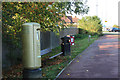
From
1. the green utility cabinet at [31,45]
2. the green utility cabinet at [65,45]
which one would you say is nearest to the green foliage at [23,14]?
the green utility cabinet at [31,45]

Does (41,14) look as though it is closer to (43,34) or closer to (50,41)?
(43,34)

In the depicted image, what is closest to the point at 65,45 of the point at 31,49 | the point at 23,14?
the point at 23,14

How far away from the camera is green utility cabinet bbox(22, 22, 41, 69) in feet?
17.2

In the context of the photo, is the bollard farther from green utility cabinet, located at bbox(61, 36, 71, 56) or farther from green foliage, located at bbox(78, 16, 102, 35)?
green foliage, located at bbox(78, 16, 102, 35)

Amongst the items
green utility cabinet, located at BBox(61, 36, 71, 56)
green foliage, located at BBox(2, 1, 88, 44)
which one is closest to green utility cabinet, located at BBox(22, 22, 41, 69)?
green foliage, located at BBox(2, 1, 88, 44)

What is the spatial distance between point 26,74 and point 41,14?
3.73 meters

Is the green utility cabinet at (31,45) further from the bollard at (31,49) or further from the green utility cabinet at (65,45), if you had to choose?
the green utility cabinet at (65,45)

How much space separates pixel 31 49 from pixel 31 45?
112 mm

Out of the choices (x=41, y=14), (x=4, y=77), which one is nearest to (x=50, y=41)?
(x=41, y=14)

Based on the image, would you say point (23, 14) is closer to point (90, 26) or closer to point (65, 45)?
point (65, 45)

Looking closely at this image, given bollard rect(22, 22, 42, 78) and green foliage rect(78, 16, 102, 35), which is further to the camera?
green foliage rect(78, 16, 102, 35)

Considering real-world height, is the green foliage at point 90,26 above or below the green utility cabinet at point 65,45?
above

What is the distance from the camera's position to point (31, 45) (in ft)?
17.4

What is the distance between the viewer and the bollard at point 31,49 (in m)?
5.25
